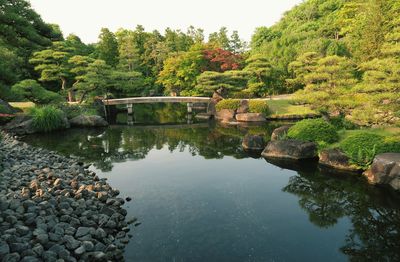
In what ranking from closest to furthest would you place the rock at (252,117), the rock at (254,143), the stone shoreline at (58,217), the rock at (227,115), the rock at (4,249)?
the rock at (4,249) → the stone shoreline at (58,217) → the rock at (254,143) → the rock at (252,117) → the rock at (227,115)

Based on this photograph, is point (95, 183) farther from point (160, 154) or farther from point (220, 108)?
point (220, 108)

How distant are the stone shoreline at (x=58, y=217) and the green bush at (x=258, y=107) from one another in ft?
62.2

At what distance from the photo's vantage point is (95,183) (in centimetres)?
1134

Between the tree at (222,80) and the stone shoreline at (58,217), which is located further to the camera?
the tree at (222,80)

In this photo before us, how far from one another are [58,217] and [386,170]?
11000 mm

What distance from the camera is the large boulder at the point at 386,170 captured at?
11.1 metres

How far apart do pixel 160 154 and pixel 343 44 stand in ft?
99.3

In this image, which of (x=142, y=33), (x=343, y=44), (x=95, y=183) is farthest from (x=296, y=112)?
(x=142, y=33)

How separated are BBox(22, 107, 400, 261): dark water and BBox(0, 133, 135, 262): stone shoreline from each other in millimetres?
674

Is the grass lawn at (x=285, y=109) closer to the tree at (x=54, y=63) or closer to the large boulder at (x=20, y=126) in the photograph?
the large boulder at (x=20, y=126)

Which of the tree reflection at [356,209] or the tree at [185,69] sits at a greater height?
the tree at [185,69]

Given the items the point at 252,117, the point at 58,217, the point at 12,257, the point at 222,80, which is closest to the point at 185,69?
the point at 222,80

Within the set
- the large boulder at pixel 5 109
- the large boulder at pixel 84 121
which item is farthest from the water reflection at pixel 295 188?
the large boulder at pixel 5 109

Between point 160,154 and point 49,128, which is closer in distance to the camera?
point 160,154
